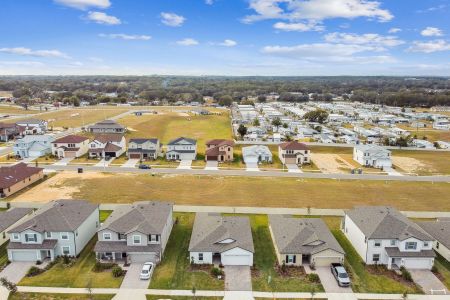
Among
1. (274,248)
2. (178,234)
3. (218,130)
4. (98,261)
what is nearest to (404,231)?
(274,248)

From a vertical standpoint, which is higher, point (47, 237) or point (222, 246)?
point (47, 237)

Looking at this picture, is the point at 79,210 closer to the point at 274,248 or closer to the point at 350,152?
the point at 274,248

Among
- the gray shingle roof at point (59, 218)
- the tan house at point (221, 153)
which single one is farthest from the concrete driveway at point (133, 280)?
the tan house at point (221, 153)

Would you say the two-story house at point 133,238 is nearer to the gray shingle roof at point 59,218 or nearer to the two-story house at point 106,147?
the gray shingle roof at point 59,218

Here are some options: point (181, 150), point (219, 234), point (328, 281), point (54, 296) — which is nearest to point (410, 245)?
point (328, 281)

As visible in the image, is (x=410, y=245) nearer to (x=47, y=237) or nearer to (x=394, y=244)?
(x=394, y=244)

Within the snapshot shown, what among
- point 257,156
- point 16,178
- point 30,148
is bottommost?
point 257,156
